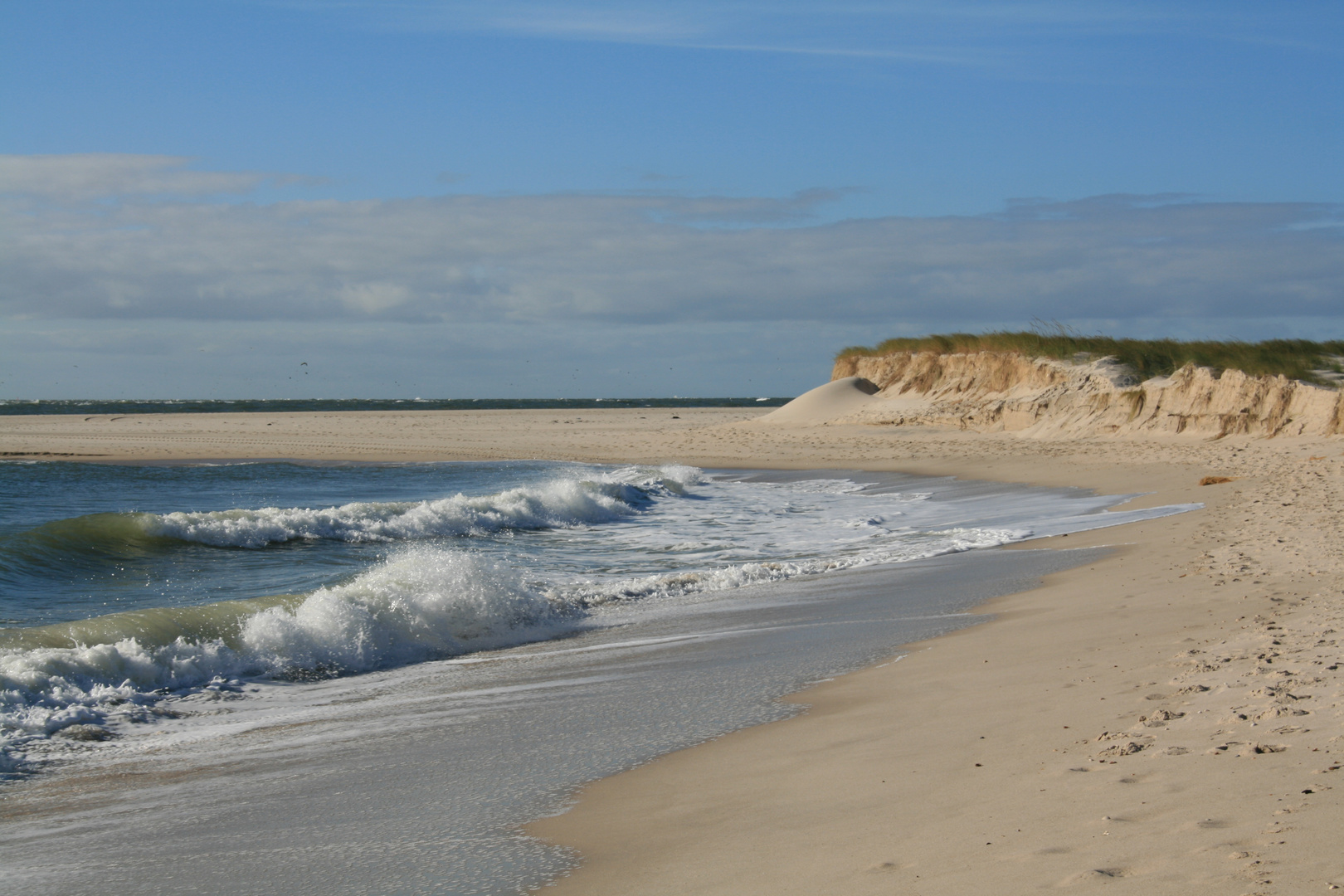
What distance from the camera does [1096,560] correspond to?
29.4ft

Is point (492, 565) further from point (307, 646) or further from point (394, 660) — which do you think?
point (307, 646)

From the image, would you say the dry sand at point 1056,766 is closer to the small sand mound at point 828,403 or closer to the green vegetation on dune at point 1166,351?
the green vegetation on dune at point 1166,351

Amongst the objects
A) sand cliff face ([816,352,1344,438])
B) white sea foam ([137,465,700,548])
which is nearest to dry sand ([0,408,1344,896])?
white sea foam ([137,465,700,548])

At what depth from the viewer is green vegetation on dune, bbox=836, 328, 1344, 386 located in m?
21.9

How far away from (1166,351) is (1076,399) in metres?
2.59

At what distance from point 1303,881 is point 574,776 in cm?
264

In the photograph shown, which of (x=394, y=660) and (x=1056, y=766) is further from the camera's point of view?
(x=394, y=660)

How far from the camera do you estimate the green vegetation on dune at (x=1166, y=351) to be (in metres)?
21.9

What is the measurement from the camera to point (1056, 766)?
3467 mm

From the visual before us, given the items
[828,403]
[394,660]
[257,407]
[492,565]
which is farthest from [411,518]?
[257,407]

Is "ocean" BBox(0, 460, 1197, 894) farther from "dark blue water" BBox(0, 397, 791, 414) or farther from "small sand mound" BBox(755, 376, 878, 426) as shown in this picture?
"dark blue water" BBox(0, 397, 791, 414)

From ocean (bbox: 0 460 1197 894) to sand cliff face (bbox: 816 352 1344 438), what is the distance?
872cm

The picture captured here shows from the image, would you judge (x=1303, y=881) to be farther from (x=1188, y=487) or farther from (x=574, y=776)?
(x=1188, y=487)

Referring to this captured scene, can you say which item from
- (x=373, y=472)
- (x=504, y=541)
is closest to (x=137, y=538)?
(x=504, y=541)
